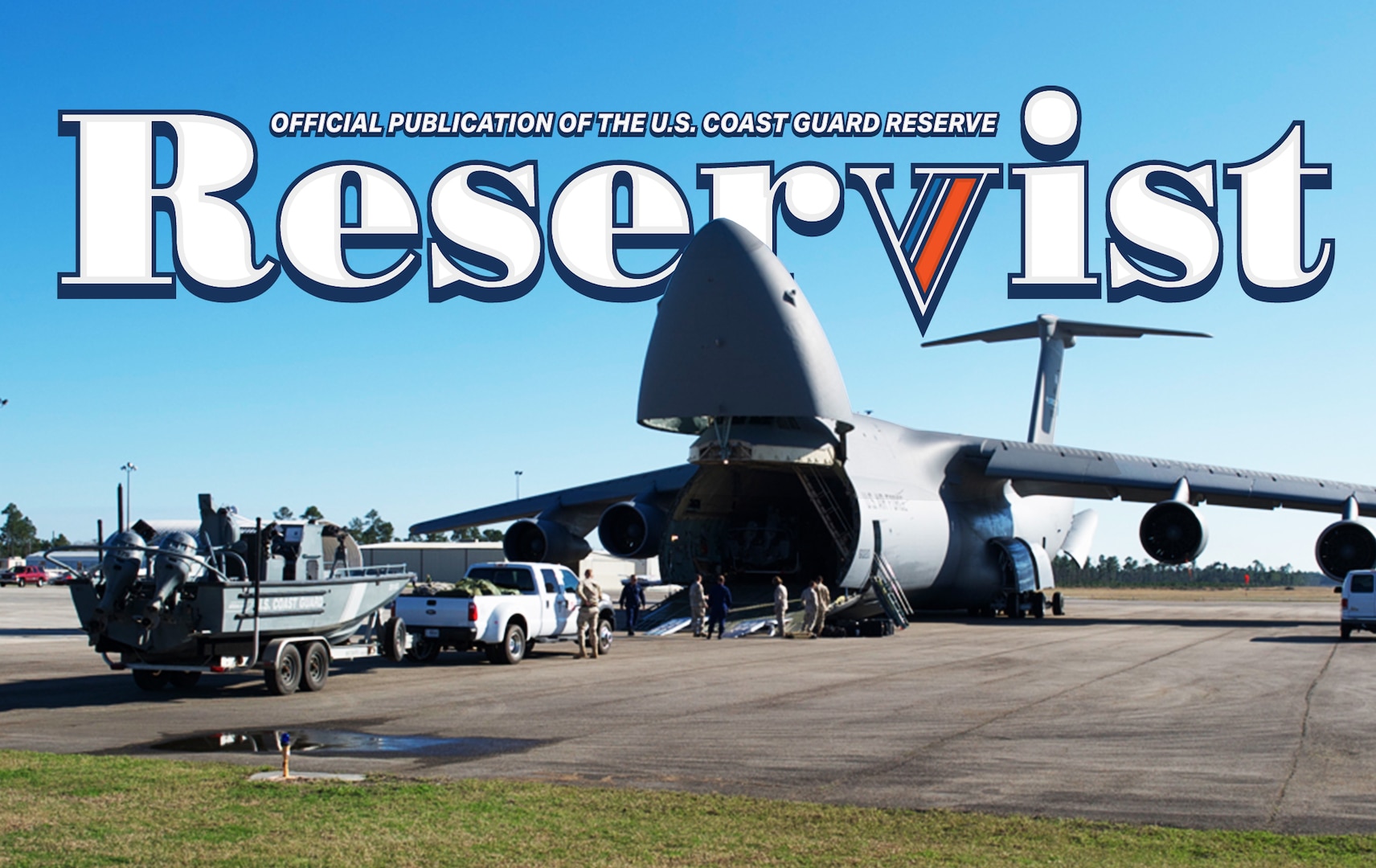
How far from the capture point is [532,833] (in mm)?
7492

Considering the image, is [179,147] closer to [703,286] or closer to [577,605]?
[577,605]

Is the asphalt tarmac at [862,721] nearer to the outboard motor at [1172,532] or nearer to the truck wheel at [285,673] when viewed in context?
the truck wheel at [285,673]

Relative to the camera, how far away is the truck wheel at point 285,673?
1570 centimetres

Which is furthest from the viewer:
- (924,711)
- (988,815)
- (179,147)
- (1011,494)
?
(1011,494)

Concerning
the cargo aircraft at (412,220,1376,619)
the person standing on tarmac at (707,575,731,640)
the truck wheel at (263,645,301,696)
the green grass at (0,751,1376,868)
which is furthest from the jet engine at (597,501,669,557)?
the green grass at (0,751,1376,868)

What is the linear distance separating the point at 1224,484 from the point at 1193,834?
2971 centimetres

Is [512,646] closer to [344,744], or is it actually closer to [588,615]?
[588,615]

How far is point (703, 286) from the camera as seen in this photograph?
27.9 metres

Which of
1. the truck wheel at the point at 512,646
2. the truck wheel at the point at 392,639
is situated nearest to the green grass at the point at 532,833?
the truck wheel at the point at 392,639

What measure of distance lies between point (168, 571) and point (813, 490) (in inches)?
775

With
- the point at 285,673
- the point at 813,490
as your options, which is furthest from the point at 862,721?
the point at 813,490

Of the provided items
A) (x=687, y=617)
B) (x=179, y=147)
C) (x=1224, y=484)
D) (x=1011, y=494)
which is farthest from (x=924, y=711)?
(x=1011, y=494)

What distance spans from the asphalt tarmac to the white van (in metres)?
2.76

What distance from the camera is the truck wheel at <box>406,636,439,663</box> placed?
20594 mm
